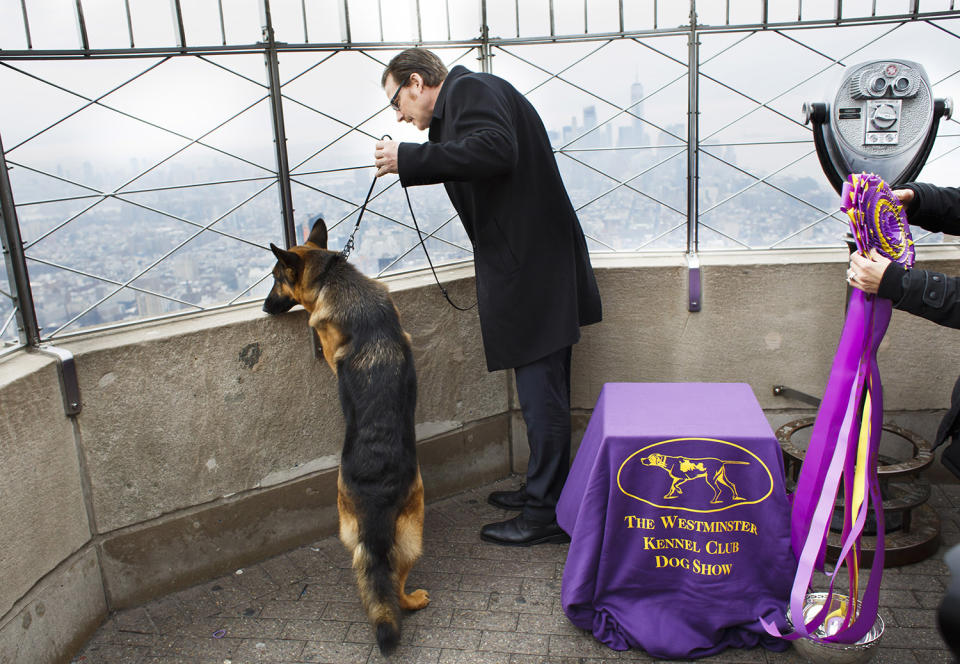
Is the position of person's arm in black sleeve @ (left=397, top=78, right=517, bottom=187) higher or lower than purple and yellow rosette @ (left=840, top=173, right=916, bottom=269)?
higher

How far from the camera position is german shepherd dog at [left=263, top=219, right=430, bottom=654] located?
3074mm

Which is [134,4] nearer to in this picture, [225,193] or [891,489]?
[225,193]

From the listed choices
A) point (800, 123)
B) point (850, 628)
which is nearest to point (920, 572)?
point (850, 628)

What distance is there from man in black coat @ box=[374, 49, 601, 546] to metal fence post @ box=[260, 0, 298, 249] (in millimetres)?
526

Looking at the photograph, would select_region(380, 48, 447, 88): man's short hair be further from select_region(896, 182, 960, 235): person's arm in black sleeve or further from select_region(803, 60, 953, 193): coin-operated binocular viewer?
select_region(896, 182, 960, 235): person's arm in black sleeve

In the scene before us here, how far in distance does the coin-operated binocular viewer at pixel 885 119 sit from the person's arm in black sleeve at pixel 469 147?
1.31m

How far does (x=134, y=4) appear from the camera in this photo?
11.1 feet

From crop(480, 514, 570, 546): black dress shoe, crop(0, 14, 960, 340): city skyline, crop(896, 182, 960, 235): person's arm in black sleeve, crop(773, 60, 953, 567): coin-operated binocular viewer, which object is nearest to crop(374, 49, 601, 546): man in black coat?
crop(480, 514, 570, 546): black dress shoe

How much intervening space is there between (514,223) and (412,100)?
72cm

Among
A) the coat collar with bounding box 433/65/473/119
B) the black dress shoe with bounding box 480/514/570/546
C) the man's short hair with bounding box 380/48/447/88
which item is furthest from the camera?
the black dress shoe with bounding box 480/514/570/546

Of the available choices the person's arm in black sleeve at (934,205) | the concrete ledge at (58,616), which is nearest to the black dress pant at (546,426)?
the person's arm in black sleeve at (934,205)

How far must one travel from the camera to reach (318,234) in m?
3.59

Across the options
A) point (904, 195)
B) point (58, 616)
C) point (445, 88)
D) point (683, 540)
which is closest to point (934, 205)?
point (904, 195)

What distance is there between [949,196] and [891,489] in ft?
4.71
